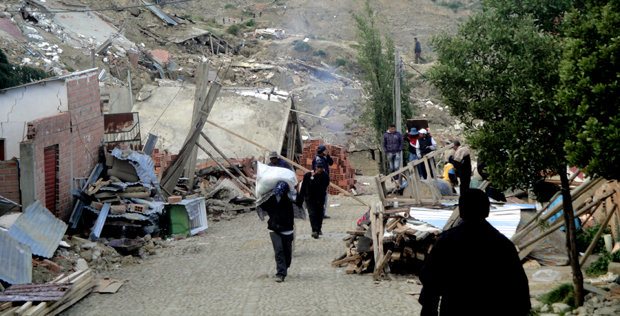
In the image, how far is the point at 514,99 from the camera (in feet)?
22.5

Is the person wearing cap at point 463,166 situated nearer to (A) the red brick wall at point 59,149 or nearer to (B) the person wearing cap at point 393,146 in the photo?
(B) the person wearing cap at point 393,146

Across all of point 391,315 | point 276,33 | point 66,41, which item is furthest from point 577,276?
point 276,33

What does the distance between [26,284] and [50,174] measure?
163 inches

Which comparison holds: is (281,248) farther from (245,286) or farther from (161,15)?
(161,15)

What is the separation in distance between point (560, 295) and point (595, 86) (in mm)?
2820

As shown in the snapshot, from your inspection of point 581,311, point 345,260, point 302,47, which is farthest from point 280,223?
point 302,47

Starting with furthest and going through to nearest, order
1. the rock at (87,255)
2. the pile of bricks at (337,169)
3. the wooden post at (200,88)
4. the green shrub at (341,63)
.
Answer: the green shrub at (341,63) < the pile of bricks at (337,169) < the wooden post at (200,88) < the rock at (87,255)

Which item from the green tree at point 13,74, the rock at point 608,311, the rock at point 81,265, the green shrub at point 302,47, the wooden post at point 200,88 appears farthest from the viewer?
the green shrub at point 302,47

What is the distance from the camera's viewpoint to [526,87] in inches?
270

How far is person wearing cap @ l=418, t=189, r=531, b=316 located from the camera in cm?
413

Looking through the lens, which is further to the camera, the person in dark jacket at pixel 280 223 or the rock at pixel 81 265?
the rock at pixel 81 265

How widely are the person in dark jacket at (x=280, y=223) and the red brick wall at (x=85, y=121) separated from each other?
5922mm

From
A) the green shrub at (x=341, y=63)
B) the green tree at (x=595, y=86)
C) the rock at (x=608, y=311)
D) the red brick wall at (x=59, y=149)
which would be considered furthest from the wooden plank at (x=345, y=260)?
the green shrub at (x=341, y=63)

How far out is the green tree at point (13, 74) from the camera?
19.2 m
